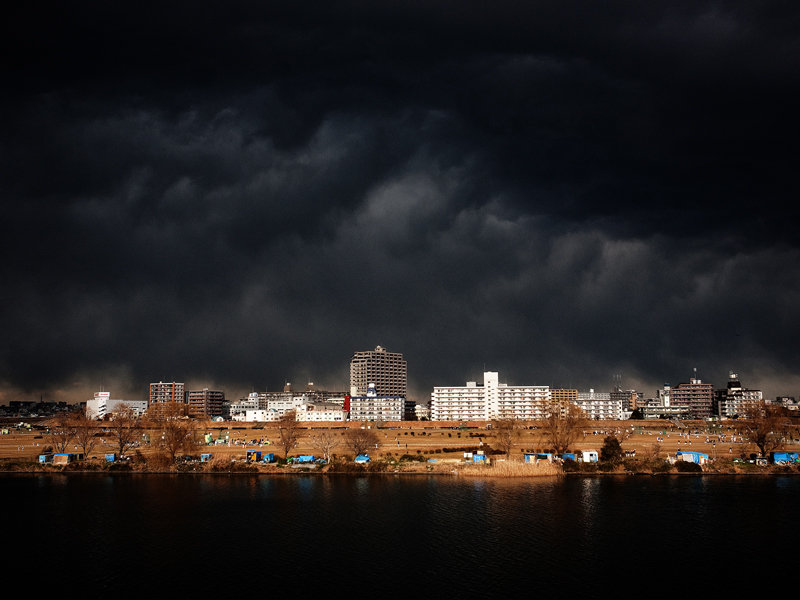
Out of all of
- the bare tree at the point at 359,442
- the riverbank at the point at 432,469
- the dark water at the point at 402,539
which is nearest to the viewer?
the dark water at the point at 402,539

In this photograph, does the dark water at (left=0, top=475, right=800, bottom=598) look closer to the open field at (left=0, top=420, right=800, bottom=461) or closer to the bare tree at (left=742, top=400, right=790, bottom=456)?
the bare tree at (left=742, top=400, right=790, bottom=456)

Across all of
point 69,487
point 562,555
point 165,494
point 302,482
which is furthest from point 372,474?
point 562,555

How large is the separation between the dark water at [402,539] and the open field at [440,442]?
30.8 metres

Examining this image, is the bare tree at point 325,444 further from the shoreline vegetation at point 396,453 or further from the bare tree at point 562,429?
the bare tree at point 562,429

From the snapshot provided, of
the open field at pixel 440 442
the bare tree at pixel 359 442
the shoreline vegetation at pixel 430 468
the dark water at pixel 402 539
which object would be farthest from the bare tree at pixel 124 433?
the bare tree at pixel 359 442

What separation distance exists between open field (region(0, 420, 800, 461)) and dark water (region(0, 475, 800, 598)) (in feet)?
101

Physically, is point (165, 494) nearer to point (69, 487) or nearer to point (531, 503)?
point (69, 487)

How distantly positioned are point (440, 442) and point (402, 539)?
260 ft

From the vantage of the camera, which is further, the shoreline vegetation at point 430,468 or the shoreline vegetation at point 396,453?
the shoreline vegetation at point 396,453

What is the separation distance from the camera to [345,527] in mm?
61625

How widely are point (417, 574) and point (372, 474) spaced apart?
165 ft

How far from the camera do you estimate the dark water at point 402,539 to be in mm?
45969

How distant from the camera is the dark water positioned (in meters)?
46.0

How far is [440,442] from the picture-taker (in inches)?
5354
